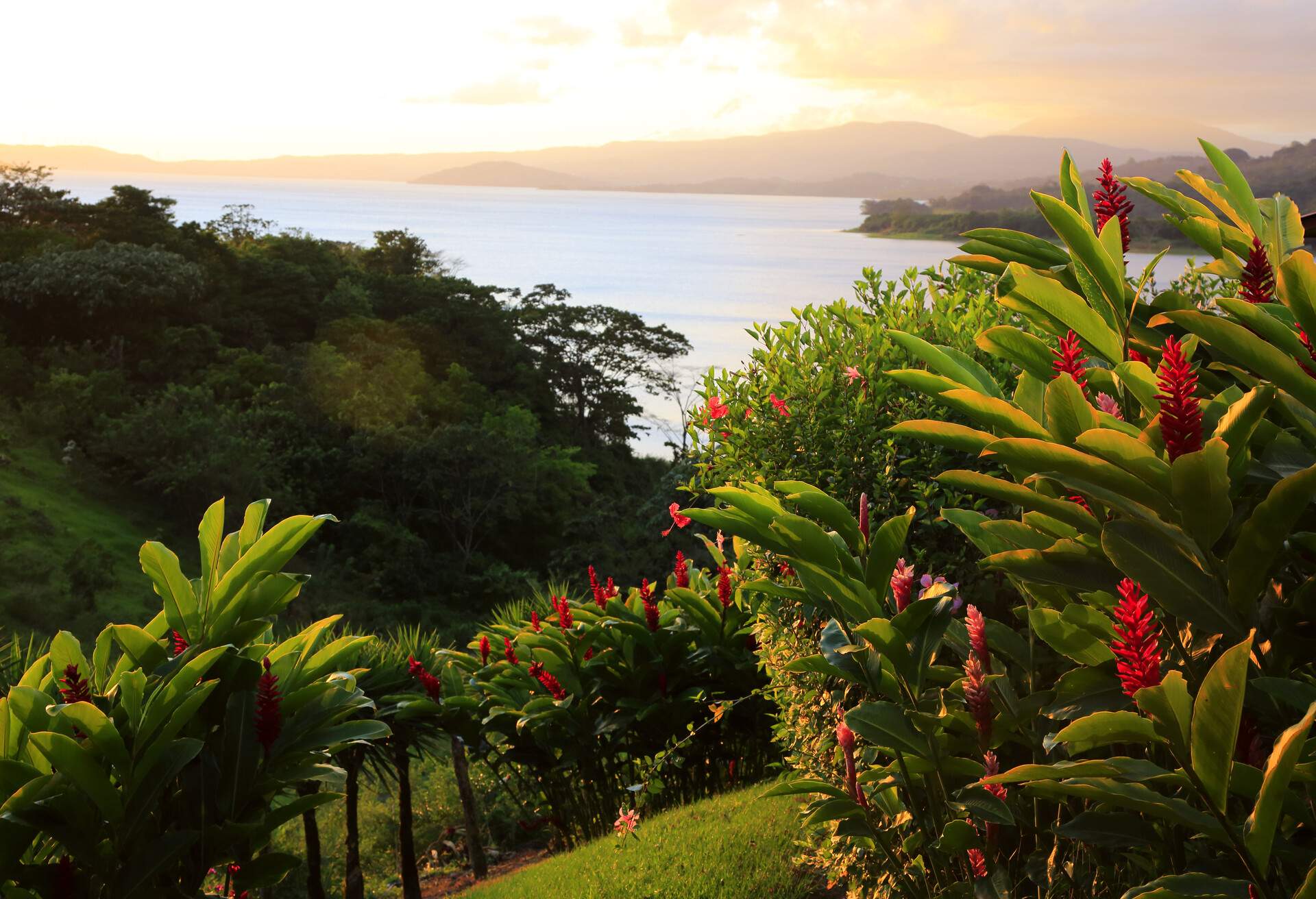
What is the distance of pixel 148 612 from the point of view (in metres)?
19.5

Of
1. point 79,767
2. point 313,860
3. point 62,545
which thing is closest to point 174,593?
point 79,767

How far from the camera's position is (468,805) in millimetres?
4613

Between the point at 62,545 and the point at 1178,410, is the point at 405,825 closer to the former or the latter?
the point at 1178,410

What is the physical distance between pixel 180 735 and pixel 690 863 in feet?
5.06

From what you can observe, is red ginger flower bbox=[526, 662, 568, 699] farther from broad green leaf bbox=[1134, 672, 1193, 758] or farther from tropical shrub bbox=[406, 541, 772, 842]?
broad green leaf bbox=[1134, 672, 1193, 758]

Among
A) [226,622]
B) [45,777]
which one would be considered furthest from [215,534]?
[45,777]

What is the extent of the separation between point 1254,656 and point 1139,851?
50 cm

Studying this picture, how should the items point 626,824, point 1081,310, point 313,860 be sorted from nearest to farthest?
1. point 1081,310
2. point 626,824
3. point 313,860

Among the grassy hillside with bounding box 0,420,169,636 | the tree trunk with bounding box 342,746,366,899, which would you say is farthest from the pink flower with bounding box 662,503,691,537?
the grassy hillside with bounding box 0,420,169,636

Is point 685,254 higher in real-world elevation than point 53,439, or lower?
higher

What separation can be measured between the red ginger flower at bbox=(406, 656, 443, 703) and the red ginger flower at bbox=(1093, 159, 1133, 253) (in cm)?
313

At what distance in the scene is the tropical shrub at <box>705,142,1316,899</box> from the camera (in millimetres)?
1381

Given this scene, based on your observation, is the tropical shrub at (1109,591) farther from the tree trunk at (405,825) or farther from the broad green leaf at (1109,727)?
the tree trunk at (405,825)

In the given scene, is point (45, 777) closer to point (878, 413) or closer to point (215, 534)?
point (215, 534)
